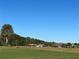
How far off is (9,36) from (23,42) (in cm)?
827

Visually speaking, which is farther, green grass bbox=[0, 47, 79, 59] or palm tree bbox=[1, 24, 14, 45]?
palm tree bbox=[1, 24, 14, 45]

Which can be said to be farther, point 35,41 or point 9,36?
point 35,41

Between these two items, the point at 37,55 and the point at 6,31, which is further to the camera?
the point at 6,31

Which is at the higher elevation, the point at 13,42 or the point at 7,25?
the point at 7,25

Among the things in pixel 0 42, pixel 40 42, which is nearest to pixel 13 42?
pixel 0 42

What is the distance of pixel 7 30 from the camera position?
6324 inches

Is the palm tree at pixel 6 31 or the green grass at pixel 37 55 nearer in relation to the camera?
the green grass at pixel 37 55

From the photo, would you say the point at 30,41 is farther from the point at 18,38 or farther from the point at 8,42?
the point at 8,42

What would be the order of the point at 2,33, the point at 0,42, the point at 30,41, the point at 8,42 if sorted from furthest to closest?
1. the point at 30,41
2. the point at 2,33
3. the point at 8,42
4. the point at 0,42

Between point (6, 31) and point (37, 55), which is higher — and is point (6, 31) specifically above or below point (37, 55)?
above

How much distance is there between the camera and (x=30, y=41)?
6875 inches

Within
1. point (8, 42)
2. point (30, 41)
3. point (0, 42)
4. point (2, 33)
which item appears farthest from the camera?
point (30, 41)

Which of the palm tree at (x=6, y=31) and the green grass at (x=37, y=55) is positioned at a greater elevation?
the palm tree at (x=6, y=31)

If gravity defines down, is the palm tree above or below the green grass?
above
